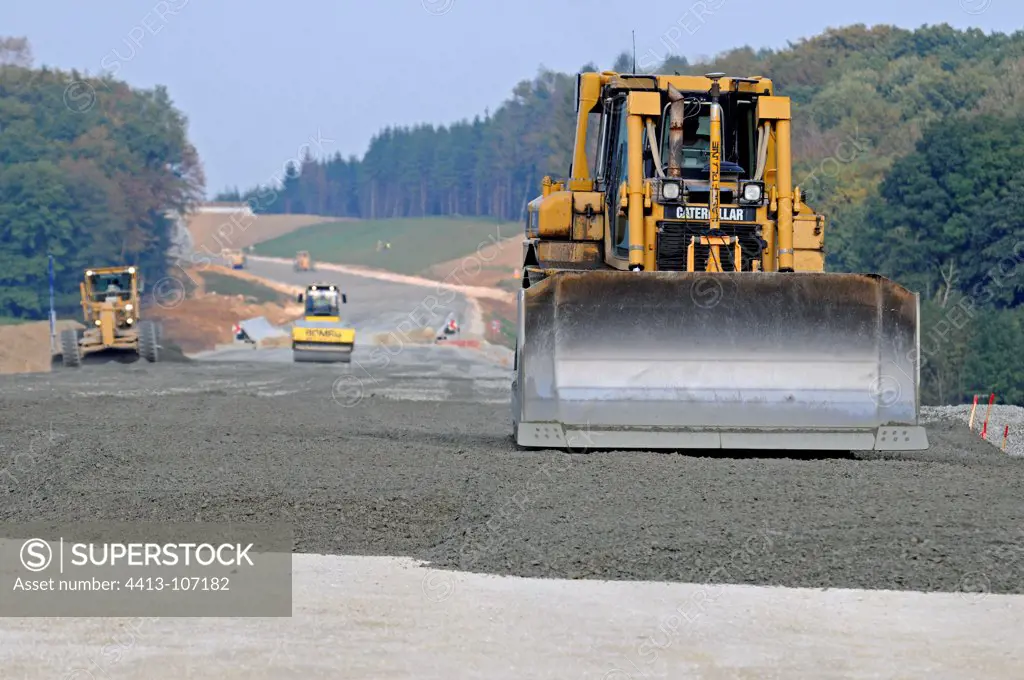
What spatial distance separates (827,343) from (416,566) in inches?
197

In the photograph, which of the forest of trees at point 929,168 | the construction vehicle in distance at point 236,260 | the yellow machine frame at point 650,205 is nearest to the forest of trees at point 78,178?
the construction vehicle in distance at point 236,260

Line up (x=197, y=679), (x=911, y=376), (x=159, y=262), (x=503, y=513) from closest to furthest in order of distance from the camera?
(x=197, y=679) < (x=503, y=513) < (x=911, y=376) < (x=159, y=262)

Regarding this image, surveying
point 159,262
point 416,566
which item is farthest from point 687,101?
point 159,262

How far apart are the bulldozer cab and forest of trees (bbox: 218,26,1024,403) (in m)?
13.8

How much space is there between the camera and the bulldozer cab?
5162 centimetres

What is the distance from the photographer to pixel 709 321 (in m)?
13.2

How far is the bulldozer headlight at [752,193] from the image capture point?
14586 millimetres

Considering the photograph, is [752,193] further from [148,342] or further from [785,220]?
[148,342]

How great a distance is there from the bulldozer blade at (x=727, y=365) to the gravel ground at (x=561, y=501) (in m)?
0.27

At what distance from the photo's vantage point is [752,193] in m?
14.6

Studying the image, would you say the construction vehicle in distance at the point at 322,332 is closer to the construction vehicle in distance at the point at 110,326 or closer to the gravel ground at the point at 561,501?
the construction vehicle in distance at the point at 110,326

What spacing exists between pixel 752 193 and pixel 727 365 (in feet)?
7.13

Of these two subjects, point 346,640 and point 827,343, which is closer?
point 346,640

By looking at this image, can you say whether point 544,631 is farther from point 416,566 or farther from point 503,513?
point 503,513
